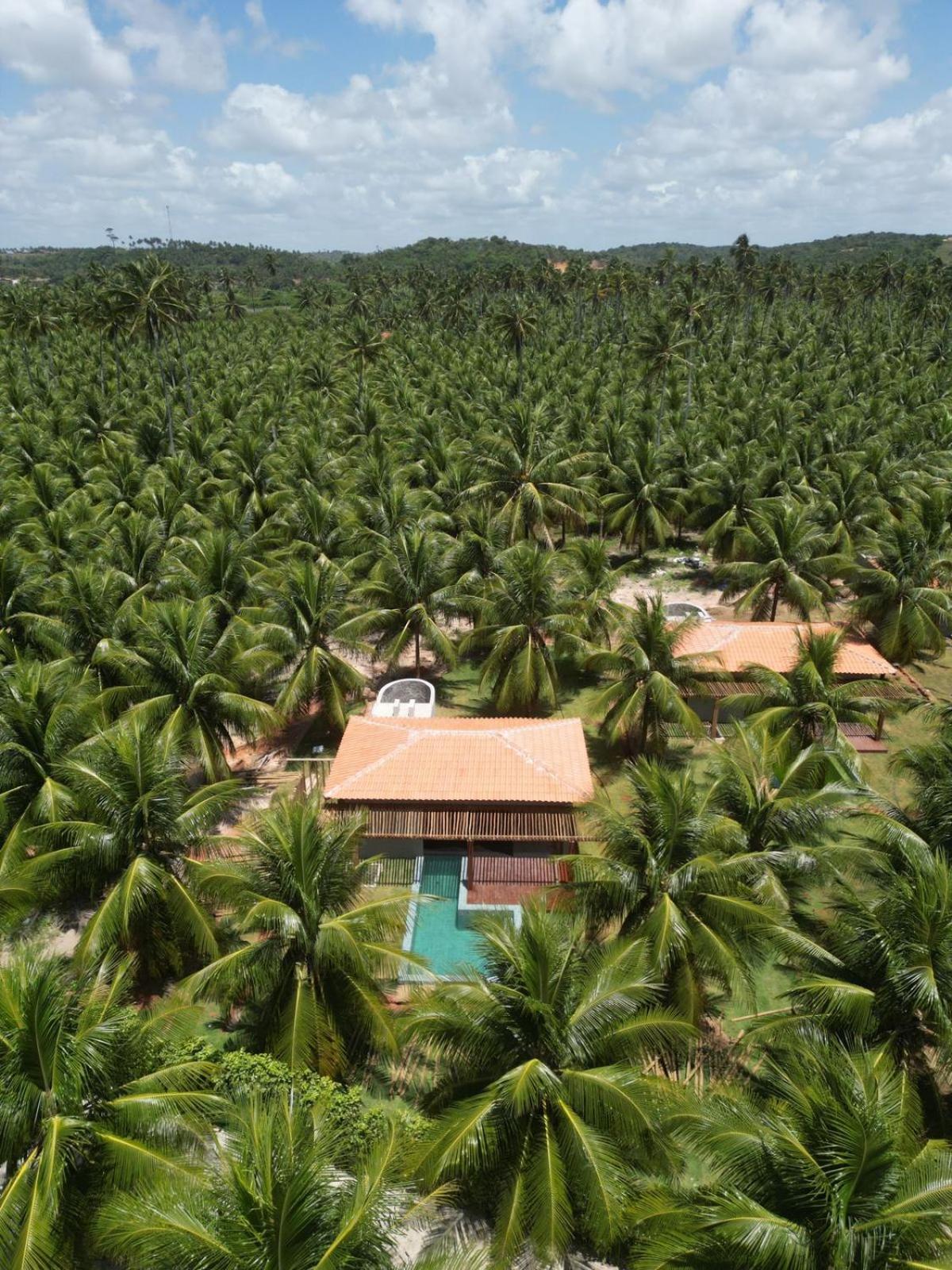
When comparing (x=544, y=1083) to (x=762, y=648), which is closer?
(x=544, y=1083)

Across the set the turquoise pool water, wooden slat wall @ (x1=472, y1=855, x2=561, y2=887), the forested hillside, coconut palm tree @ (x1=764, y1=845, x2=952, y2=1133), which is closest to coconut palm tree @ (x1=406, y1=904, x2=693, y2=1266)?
the forested hillside

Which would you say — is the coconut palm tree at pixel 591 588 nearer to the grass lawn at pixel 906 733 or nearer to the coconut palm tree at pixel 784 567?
the coconut palm tree at pixel 784 567

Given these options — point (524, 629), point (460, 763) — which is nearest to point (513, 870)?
point (460, 763)

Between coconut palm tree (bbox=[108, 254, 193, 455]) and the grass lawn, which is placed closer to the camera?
the grass lawn

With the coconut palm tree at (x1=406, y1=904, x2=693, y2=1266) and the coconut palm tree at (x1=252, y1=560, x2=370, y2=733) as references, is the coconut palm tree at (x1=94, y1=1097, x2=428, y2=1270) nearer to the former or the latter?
the coconut palm tree at (x1=406, y1=904, x2=693, y2=1266)

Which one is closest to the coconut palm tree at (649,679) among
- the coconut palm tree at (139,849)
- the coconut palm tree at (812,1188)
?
the coconut palm tree at (139,849)

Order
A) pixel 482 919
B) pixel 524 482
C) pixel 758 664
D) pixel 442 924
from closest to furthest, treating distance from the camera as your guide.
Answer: pixel 482 919, pixel 442 924, pixel 758 664, pixel 524 482

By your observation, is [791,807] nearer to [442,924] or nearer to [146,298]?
[442,924]
